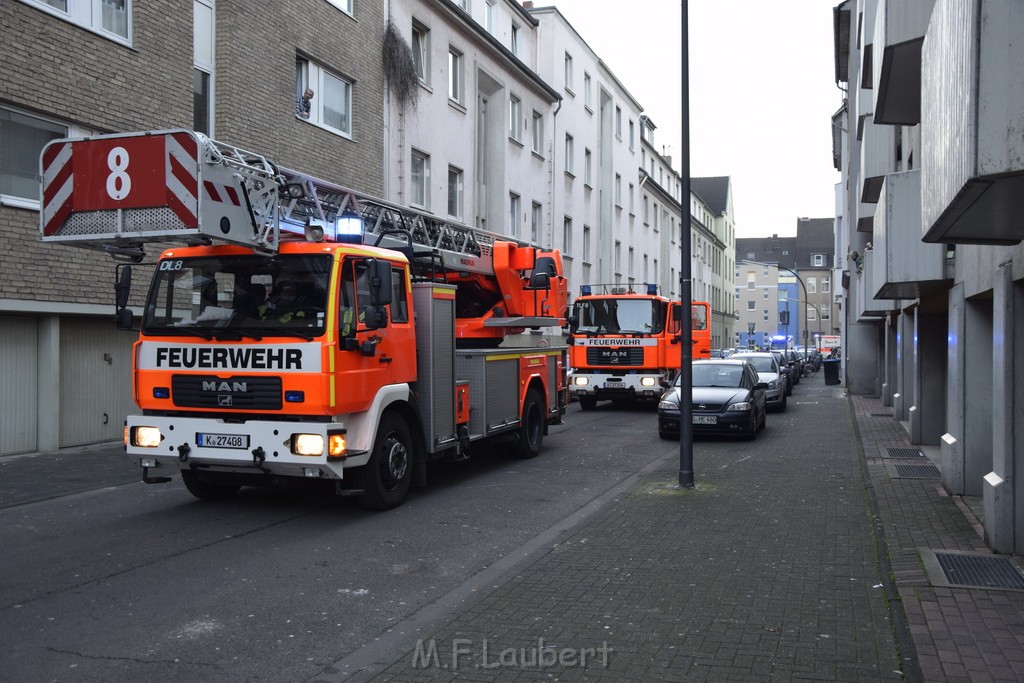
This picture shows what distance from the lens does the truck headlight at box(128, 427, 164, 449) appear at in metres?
8.40

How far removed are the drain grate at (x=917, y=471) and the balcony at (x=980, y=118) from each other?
5.98 meters

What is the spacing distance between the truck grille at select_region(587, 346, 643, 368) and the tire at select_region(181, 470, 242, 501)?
1303 cm

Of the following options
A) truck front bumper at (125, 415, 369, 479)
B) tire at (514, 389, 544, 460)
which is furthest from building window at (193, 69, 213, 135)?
truck front bumper at (125, 415, 369, 479)

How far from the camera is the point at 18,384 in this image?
12.8 meters

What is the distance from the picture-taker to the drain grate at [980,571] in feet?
20.8

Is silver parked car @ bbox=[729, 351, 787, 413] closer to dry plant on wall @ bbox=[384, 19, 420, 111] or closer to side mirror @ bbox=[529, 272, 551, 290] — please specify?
side mirror @ bbox=[529, 272, 551, 290]

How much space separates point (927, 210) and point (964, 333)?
10.6 ft

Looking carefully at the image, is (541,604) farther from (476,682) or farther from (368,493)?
(368,493)

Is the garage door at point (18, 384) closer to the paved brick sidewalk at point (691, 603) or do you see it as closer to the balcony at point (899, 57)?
the paved brick sidewalk at point (691, 603)

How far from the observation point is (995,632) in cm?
529

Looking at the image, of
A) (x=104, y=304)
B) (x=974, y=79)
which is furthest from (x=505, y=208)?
(x=974, y=79)

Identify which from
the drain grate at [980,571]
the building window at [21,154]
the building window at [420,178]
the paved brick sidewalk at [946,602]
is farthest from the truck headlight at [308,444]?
the building window at [420,178]

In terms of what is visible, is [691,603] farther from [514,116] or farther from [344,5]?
[514,116]

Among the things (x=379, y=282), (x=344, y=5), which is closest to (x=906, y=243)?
(x=379, y=282)
